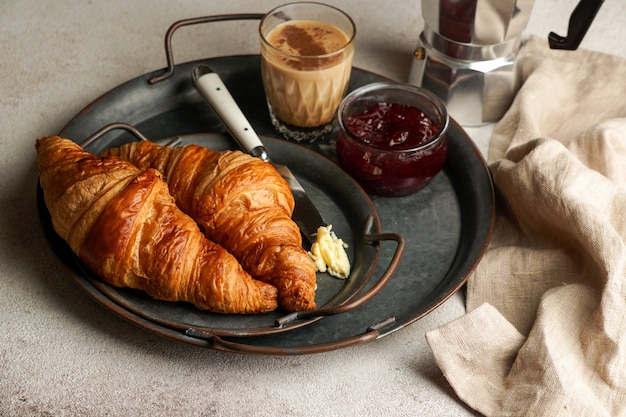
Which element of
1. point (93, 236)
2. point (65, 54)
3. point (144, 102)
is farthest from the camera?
point (65, 54)

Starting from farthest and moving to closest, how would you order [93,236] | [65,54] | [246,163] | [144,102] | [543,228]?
[65,54]
[144,102]
[543,228]
[246,163]
[93,236]

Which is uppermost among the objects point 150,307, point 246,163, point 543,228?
point 246,163

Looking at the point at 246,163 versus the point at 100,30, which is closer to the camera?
the point at 246,163

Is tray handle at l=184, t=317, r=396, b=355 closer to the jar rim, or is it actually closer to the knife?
the knife

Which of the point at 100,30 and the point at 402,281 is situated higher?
the point at 100,30

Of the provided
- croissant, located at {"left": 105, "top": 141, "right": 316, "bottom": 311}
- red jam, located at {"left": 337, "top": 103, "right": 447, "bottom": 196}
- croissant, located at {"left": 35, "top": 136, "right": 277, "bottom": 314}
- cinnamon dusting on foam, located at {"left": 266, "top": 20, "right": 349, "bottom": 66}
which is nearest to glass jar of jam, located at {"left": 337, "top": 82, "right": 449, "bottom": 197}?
red jam, located at {"left": 337, "top": 103, "right": 447, "bottom": 196}

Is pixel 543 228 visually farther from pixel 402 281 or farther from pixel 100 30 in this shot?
pixel 100 30

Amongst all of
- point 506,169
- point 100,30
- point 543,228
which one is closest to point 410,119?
point 506,169

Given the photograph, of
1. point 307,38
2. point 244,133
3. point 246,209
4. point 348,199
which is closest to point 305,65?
point 307,38
